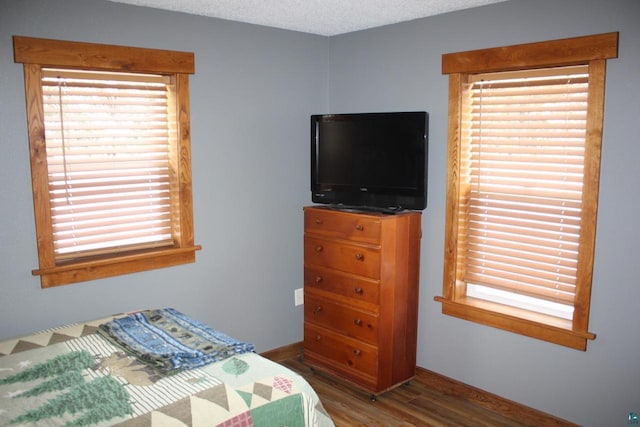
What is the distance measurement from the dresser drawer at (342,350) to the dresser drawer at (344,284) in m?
0.28

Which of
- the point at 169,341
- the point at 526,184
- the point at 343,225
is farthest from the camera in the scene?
the point at 343,225

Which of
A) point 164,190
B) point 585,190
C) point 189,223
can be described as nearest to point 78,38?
point 164,190

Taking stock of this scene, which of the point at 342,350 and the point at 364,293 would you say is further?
the point at 342,350

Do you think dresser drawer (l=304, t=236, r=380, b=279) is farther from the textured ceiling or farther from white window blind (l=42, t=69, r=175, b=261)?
the textured ceiling

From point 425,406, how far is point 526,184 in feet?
4.76

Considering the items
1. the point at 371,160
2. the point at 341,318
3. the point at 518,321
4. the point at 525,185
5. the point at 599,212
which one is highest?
the point at 371,160

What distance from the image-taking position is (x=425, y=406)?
3.24 metres

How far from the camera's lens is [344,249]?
134 inches

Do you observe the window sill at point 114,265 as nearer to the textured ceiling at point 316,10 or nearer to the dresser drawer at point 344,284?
the dresser drawer at point 344,284

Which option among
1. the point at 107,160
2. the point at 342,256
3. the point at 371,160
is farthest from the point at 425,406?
the point at 107,160

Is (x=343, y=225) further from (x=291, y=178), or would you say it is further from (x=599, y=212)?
(x=599, y=212)

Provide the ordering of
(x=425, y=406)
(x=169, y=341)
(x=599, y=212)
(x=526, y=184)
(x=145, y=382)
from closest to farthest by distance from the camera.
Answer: (x=145, y=382) → (x=169, y=341) → (x=599, y=212) → (x=526, y=184) → (x=425, y=406)

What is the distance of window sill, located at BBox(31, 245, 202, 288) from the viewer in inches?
111

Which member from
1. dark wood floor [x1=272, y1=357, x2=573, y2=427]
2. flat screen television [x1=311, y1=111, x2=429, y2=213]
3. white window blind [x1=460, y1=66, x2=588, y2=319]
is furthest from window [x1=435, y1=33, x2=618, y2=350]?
dark wood floor [x1=272, y1=357, x2=573, y2=427]
